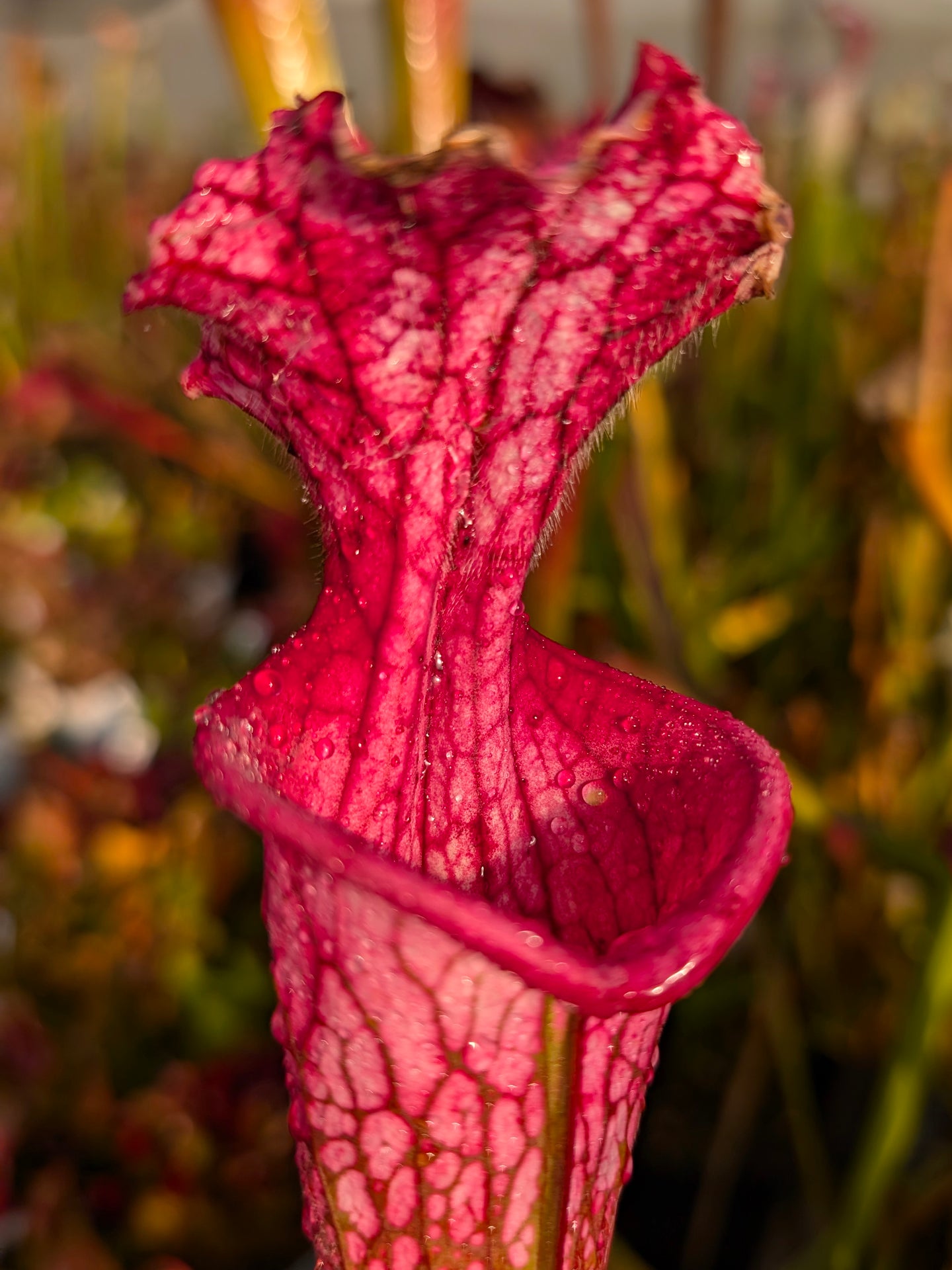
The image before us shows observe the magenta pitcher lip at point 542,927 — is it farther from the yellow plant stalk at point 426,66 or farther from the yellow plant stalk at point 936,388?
the yellow plant stalk at point 936,388

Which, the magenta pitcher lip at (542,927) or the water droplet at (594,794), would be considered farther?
the water droplet at (594,794)

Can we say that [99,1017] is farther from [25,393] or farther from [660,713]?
[25,393]

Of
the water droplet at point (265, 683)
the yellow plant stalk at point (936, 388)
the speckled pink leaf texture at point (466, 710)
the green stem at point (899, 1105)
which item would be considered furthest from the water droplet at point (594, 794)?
the yellow plant stalk at point (936, 388)

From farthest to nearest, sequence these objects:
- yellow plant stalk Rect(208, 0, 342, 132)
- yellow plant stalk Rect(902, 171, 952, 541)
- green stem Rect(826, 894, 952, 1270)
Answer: yellow plant stalk Rect(902, 171, 952, 541), green stem Rect(826, 894, 952, 1270), yellow plant stalk Rect(208, 0, 342, 132)

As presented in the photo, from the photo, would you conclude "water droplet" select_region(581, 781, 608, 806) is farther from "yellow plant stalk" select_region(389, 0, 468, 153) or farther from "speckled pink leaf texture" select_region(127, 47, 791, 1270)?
"yellow plant stalk" select_region(389, 0, 468, 153)

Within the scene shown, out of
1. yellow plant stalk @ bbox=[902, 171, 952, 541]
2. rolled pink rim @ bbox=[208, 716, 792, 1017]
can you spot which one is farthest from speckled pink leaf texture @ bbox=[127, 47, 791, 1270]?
yellow plant stalk @ bbox=[902, 171, 952, 541]

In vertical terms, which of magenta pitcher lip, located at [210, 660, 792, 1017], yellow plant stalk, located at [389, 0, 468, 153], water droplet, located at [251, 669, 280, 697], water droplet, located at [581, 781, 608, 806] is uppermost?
yellow plant stalk, located at [389, 0, 468, 153]
